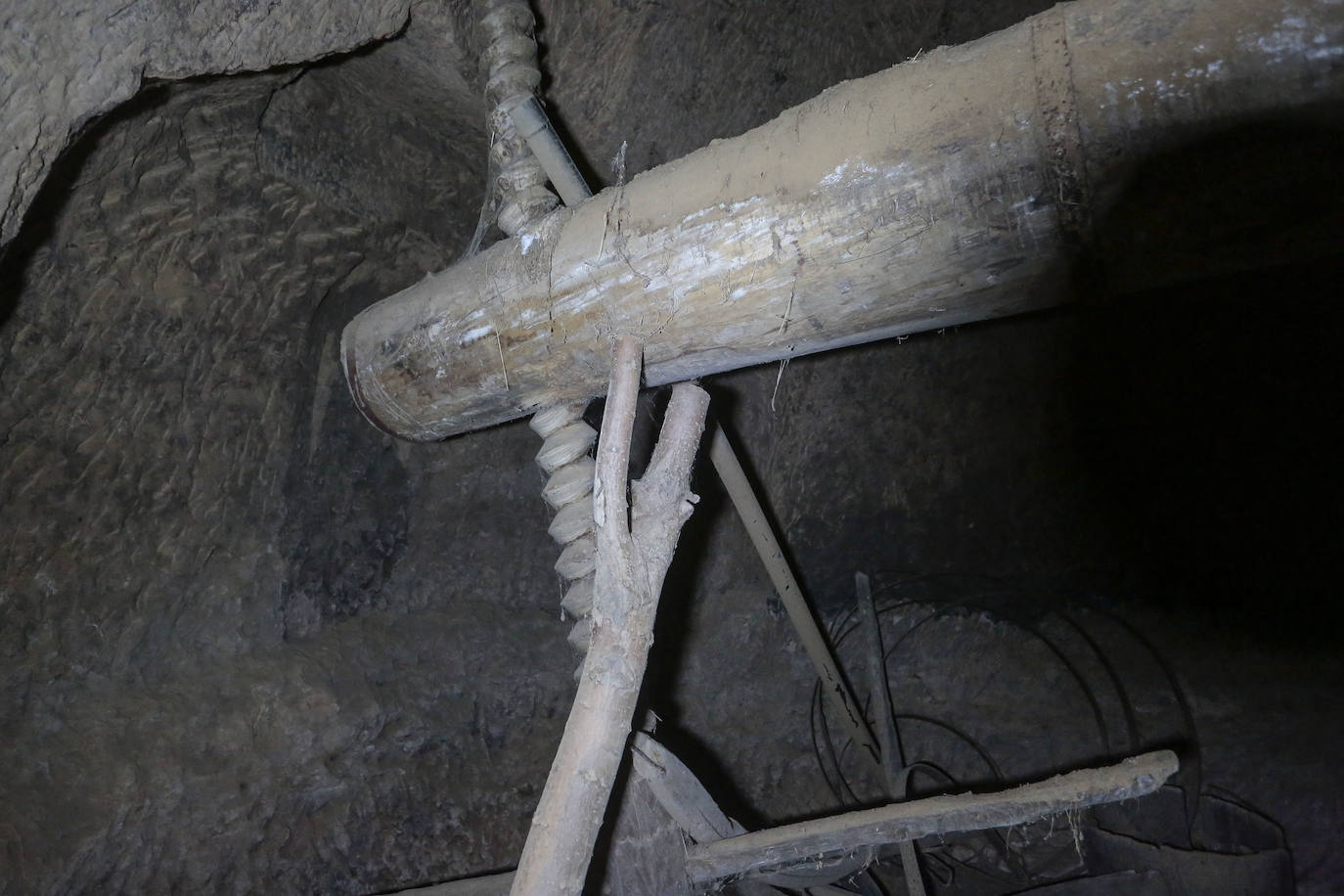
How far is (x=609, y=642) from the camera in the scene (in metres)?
1.35

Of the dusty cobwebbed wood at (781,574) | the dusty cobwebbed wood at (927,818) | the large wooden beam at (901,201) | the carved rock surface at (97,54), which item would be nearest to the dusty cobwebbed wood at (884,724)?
the dusty cobwebbed wood at (781,574)

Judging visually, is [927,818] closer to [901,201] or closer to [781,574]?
[781,574]

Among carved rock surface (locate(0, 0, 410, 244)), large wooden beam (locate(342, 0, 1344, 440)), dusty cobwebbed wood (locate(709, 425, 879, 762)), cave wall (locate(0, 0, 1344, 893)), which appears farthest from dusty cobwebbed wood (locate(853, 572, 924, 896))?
carved rock surface (locate(0, 0, 410, 244))

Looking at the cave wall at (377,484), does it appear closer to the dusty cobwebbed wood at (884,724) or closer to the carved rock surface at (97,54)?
the carved rock surface at (97,54)

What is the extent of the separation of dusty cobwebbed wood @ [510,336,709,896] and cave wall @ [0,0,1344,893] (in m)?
0.29

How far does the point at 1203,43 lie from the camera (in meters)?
0.89

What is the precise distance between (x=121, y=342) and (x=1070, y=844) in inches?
145

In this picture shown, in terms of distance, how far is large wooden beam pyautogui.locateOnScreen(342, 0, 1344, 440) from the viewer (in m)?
0.90

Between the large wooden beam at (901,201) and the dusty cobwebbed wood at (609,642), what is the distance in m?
0.18

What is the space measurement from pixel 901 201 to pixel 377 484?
83.4 inches

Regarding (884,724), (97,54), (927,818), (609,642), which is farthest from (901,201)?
(884,724)

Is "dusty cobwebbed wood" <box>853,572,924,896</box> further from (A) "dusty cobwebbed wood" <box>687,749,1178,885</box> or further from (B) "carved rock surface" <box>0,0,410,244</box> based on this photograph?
(B) "carved rock surface" <box>0,0,410,244</box>

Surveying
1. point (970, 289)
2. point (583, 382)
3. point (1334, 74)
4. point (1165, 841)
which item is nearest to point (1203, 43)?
point (1334, 74)

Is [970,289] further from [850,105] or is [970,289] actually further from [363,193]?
[363,193]
